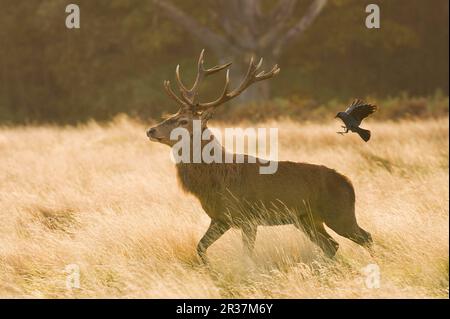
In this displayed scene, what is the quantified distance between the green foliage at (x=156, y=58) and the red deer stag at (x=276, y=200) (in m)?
16.8

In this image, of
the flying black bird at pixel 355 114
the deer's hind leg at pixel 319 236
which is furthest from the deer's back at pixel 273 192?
the flying black bird at pixel 355 114

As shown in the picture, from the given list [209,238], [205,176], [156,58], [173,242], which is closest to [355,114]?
[205,176]

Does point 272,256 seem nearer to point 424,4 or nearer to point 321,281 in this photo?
point 321,281

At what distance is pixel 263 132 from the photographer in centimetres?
1332

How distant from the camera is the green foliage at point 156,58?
2334 cm

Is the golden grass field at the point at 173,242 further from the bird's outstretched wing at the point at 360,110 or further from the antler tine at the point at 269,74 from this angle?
the antler tine at the point at 269,74

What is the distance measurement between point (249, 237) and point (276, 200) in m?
0.35

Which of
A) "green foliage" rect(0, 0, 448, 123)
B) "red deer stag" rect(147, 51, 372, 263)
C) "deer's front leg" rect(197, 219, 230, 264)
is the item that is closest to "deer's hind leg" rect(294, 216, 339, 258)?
"red deer stag" rect(147, 51, 372, 263)

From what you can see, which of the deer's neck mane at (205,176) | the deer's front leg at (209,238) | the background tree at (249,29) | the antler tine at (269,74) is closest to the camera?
the deer's front leg at (209,238)

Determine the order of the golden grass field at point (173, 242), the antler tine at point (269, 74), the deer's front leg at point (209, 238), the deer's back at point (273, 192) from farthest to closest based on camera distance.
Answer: the antler tine at point (269, 74), the deer's back at point (273, 192), the deer's front leg at point (209, 238), the golden grass field at point (173, 242)

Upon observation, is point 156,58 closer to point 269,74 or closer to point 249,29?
point 249,29

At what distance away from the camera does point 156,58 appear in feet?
83.5

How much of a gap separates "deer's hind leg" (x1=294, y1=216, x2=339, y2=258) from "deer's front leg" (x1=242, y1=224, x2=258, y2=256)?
35cm
